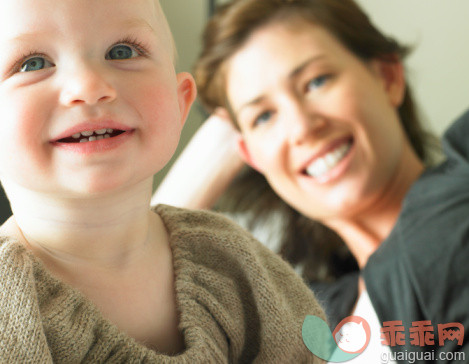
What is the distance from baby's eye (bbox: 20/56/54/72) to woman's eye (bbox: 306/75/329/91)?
2.48ft

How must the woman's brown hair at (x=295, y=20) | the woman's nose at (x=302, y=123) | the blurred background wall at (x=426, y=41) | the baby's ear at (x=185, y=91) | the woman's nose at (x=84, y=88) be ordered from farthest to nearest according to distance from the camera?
the blurred background wall at (x=426, y=41) → the woman's brown hair at (x=295, y=20) → the woman's nose at (x=302, y=123) → the baby's ear at (x=185, y=91) → the woman's nose at (x=84, y=88)

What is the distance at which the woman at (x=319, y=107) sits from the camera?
1.08 metres

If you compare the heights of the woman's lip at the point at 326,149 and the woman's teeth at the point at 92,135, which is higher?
the woman's teeth at the point at 92,135

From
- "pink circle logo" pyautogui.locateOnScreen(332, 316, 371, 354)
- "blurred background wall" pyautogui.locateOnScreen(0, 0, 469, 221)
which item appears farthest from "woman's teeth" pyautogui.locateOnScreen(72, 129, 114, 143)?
"blurred background wall" pyautogui.locateOnScreen(0, 0, 469, 221)

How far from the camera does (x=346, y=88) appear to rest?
43.3 inches

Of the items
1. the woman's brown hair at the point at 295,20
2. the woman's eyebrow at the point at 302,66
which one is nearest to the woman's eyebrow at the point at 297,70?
the woman's eyebrow at the point at 302,66

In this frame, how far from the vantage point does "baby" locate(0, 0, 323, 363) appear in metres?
0.39

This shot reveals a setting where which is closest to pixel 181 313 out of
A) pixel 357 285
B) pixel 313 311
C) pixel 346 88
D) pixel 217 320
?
pixel 217 320

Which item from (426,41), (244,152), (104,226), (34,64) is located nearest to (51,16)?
(34,64)

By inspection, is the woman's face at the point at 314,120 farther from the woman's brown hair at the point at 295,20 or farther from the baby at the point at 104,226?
the baby at the point at 104,226

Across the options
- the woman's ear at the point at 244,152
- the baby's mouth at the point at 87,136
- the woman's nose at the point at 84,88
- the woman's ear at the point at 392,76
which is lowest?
the woman's ear at the point at 244,152

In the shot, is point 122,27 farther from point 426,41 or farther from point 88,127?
point 426,41

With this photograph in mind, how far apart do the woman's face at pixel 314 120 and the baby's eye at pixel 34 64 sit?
0.69 m

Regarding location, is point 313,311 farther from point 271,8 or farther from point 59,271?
point 271,8
